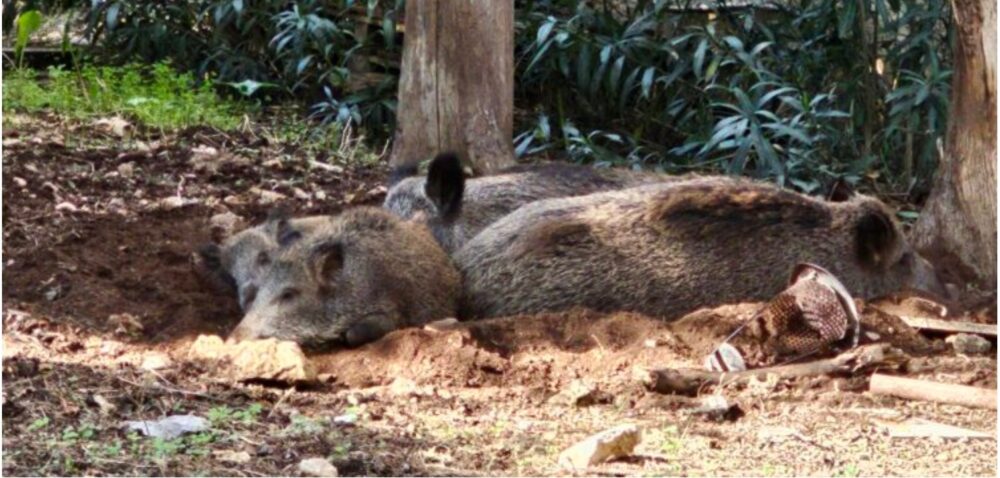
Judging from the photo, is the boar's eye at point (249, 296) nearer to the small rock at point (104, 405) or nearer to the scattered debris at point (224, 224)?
the scattered debris at point (224, 224)

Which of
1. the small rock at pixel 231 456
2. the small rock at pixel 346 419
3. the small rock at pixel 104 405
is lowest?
the small rock at pixel 346 419

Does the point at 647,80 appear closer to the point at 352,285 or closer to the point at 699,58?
the point at 699,58

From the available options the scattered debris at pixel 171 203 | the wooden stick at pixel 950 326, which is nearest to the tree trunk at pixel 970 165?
the wooden stick at pixel 950 326

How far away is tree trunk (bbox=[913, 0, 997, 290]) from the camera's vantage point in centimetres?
669

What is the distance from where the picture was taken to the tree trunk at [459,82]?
852 centimetres

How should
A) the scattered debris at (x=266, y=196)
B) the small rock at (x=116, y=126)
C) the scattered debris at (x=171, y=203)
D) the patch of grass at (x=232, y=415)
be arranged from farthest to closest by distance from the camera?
the small rock at (x=116, y=126) < the scattered debris at (x=266, y=196) < the scattered debris at (x=171, y=203) < the patch of grass at (x=232, y=415)

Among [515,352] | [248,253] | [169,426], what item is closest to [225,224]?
[248,253]

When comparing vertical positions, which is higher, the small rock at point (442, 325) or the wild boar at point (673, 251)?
the wild boar at point (673, 251)

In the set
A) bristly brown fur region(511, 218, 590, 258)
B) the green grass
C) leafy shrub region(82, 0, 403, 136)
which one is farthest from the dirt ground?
leafy shrub region(82, 0, 403, 136)

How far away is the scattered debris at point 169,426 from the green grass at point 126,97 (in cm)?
498

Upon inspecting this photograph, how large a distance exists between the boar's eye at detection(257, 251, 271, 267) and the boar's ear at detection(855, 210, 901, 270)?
2.41 metres

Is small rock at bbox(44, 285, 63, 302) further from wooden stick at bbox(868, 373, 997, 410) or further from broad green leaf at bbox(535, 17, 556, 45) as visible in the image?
broad green leaf at bbox(535, 17, 556, 45)

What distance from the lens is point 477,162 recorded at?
8688mm

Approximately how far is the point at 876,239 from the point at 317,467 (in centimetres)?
332
